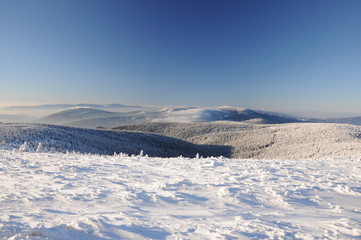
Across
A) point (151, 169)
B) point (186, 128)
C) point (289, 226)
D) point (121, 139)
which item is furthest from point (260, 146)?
point (289, 226)

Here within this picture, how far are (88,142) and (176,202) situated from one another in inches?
1192

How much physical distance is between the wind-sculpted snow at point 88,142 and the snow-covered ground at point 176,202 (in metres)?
9.59

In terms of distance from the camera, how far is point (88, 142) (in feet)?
111

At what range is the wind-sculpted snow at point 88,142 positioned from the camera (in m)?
25.5

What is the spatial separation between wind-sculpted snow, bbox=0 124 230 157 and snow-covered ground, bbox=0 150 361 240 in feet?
31.4

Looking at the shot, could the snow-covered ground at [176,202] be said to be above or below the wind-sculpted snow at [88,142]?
above

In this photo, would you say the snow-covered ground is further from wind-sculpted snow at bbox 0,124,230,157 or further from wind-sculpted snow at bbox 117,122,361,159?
wind-sculpted snow at bbox 117,122,361,159

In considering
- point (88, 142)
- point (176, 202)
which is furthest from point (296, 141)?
point (176, 202)

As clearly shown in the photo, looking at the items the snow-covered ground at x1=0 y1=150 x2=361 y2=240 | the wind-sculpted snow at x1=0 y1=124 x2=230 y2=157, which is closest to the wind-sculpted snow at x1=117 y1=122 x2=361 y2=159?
the wind-sculpted snow at x1=0 y1=124 x2=230 y2=157

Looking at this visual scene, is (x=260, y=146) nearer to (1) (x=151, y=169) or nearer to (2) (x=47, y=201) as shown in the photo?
(1) (x=151, y=169)

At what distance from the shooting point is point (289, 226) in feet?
16.9

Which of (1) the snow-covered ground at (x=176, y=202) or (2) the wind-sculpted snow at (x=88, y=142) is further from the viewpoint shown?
(2) the wind-sculpted snow at (x=88, y=142)

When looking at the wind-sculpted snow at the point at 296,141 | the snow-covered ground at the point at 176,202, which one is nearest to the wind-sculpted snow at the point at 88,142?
the wind-sculpted snow at the point at 296,141

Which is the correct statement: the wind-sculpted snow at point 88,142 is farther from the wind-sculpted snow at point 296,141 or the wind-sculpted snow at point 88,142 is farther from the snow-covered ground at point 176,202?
the snow-covered ground at point 176,202
